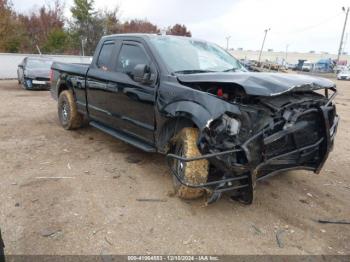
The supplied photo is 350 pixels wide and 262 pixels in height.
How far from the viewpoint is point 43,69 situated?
14844 millimetres

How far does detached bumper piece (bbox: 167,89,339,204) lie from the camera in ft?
11.1

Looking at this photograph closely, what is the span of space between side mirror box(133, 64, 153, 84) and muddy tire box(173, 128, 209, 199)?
2.97 ft

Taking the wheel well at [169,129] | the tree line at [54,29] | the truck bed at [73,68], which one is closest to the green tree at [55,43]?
the tree line at [54,29]

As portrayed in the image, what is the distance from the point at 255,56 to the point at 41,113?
99838 mm

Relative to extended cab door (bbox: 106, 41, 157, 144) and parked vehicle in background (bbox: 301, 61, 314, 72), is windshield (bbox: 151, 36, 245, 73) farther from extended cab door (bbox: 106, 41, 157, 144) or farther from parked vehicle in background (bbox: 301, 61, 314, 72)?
parked vehicle in background (bbox: 301, 61, 314, 72)

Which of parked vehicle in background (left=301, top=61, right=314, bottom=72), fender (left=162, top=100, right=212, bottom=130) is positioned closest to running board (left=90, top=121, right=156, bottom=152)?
fender (left=162, top=100, right=212, bottom=130)

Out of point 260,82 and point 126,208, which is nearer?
point 260,82

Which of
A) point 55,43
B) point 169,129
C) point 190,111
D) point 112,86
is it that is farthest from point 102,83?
point 55,43

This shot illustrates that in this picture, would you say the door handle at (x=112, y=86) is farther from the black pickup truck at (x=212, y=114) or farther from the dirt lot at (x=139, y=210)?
the dirt lot at (x=139, y=210)

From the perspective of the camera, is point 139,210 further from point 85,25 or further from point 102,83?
point 85,25

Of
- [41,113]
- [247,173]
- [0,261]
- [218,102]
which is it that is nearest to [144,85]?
[218,102]

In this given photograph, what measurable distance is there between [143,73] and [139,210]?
5.52ft

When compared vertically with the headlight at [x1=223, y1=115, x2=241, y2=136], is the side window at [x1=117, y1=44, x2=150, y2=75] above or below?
above

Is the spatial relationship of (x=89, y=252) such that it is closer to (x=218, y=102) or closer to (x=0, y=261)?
(x=0, y=261)
